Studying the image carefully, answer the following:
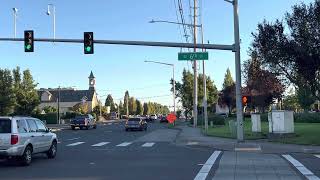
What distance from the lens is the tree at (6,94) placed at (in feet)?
238

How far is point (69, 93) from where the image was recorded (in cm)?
16712

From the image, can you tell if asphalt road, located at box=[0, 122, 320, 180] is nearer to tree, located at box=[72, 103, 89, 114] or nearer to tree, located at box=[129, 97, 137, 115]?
tree, located at box=[72, 103, 89, 114]

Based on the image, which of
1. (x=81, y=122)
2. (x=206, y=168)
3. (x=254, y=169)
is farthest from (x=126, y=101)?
(x=254, y=169)

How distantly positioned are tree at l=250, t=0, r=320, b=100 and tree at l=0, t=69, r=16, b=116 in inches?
1891

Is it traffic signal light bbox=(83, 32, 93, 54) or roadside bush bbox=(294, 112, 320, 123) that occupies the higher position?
traffic signal light bbox=(83, 32, 93, 54)

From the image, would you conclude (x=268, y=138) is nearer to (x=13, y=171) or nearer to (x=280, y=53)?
(x=280, y=53)

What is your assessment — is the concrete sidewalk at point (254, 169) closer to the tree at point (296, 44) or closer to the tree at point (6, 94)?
the tree at point (296, 44)

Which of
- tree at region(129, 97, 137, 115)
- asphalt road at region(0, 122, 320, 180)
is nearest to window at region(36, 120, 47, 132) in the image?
asphalt road at region(0, 122, 320, 180)

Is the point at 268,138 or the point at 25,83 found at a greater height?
the point at 25,83

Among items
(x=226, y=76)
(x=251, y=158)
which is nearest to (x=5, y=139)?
(x=251, y=158)

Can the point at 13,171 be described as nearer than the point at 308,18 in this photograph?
Yes

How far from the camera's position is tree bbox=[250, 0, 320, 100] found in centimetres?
2880

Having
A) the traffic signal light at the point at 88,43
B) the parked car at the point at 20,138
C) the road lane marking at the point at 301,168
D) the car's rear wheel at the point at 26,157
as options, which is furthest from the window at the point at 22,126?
the traffic signal light at the point at 88,43

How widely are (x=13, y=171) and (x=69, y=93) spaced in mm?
152442
